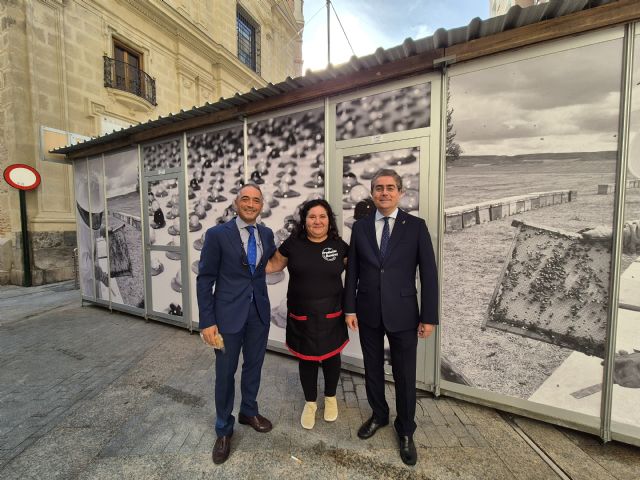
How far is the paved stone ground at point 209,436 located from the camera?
7.10 ft

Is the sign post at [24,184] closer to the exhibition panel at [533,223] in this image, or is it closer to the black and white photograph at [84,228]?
the black and white photograph at [84,228]

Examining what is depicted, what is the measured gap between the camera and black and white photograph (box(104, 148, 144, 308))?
211 inches

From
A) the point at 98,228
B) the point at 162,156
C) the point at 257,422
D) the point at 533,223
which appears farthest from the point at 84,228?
the point at 533,223

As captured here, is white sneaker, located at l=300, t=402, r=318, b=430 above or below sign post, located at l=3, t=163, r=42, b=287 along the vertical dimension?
below

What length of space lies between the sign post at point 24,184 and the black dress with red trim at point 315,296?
1023 centimetres

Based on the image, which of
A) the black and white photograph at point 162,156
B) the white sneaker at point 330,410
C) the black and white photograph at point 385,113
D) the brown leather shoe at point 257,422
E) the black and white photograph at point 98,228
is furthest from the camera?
the black and white photograph at point 98,228

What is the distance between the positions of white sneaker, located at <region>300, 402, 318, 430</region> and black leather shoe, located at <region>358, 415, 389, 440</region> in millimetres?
411

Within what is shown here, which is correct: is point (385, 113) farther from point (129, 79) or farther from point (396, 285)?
point (129, 79)

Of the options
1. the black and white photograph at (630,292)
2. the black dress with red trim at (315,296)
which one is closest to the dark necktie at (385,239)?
the black dress with red trim at (315,296)

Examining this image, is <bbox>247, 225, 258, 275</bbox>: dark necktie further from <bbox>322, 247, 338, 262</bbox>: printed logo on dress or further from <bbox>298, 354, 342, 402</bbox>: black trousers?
<bbox>298, 354, 342, 402</bbox>: black trousers

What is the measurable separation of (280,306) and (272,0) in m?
22.8

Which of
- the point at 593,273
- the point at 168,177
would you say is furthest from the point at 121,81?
the point at 593,273

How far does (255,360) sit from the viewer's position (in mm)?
2539

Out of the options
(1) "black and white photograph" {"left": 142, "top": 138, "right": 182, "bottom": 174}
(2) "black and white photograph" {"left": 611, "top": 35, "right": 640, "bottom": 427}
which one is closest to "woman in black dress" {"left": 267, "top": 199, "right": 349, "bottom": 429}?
(2) "black and white photograph" {"left": 611, "top": 35, "right": 640, "bottom": 427}
